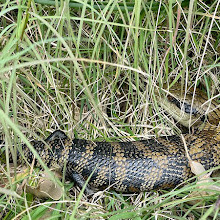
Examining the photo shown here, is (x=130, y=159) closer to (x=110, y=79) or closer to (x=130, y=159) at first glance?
(x=130, y=159)

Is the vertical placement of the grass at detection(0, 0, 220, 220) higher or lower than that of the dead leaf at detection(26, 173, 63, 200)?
higher

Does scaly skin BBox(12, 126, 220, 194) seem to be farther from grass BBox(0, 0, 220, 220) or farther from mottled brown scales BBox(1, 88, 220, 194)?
grass BBox(0, 0, 220, 220)

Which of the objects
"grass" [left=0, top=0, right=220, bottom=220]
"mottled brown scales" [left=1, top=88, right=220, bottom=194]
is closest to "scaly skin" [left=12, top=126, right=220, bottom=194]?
"mottled brown scales" [left=1, top=88, right=220, bottom=194]

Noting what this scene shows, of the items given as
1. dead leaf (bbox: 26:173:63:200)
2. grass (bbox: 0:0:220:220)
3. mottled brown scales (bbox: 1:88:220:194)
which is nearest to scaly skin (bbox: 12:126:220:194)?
mottled brown scales (bbox: 1:88:220:194)

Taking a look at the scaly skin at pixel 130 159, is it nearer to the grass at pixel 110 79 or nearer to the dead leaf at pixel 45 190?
the grass at pixel 110 79

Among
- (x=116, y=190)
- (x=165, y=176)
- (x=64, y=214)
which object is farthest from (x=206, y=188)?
(x=64, y=214)

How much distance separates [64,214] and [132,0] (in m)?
1.61

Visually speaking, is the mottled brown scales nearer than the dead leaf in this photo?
No

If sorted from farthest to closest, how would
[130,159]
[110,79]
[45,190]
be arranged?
Answer: [110,79] → [130,159] → [45,190]

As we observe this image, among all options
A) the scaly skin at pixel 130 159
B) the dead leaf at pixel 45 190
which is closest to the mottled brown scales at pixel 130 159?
the scaly skin at pixel 130 159

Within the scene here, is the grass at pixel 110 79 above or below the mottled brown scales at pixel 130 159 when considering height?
above

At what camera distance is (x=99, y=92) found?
10.3ft

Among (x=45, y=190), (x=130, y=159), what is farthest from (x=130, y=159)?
(x=45, y=190)

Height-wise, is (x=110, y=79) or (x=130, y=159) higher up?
(x=110, y=79)
